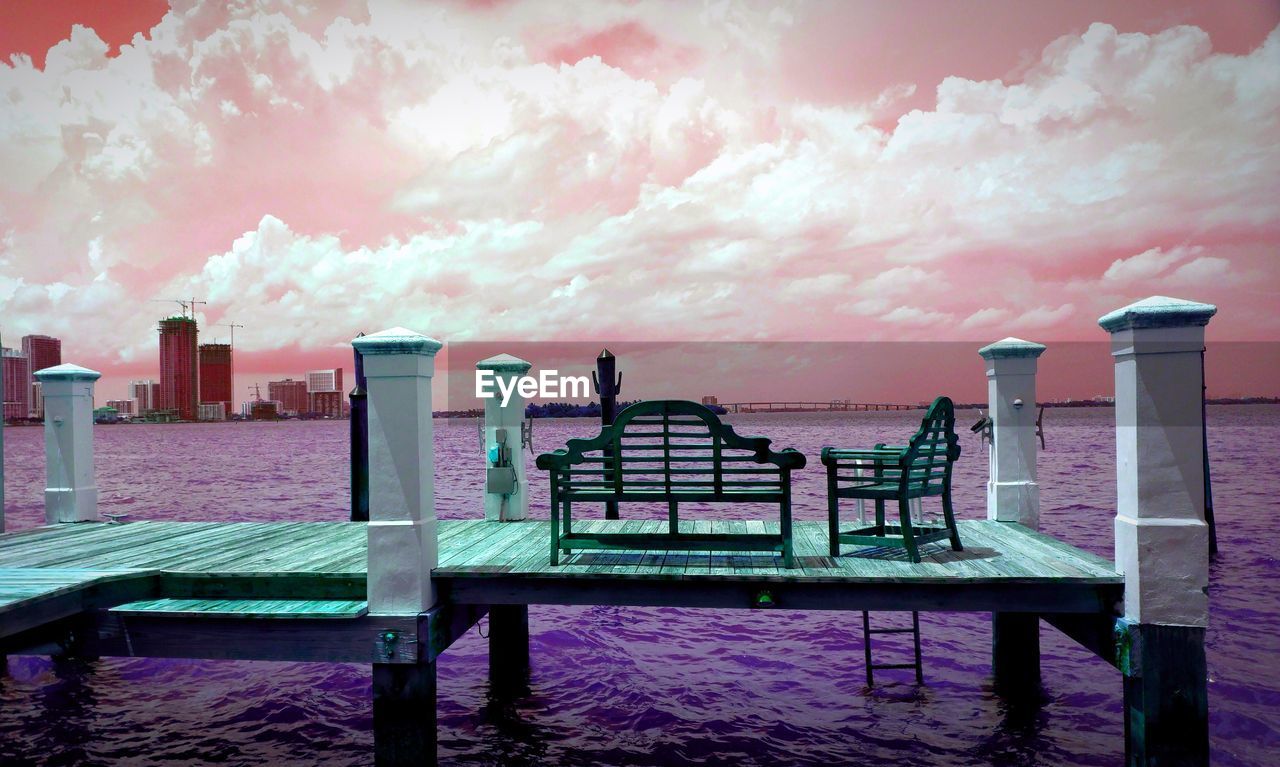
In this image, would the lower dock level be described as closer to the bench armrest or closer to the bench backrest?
the bench backrest

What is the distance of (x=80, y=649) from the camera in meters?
5.20

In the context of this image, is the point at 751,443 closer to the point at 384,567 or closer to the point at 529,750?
the point at 384,567

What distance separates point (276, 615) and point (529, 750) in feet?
10.1

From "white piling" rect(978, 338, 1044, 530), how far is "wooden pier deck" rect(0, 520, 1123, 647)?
92cm

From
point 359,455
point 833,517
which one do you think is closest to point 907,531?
point 833,517

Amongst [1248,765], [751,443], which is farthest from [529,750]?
[1248,765]

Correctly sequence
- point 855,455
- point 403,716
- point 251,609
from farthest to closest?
point 855,455 < point 251,609 < point 403,716

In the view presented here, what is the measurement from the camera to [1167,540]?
15.1ft

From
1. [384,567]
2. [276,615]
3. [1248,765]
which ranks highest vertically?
[384,567]

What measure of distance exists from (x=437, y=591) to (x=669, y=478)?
171 cm

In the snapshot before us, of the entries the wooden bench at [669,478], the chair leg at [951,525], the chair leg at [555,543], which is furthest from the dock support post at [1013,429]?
the chair leg at [555,543]

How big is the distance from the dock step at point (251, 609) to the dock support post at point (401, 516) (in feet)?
0.94

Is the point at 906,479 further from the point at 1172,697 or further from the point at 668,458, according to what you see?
the point at 1172,697

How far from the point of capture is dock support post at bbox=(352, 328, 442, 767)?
4.89 meters
